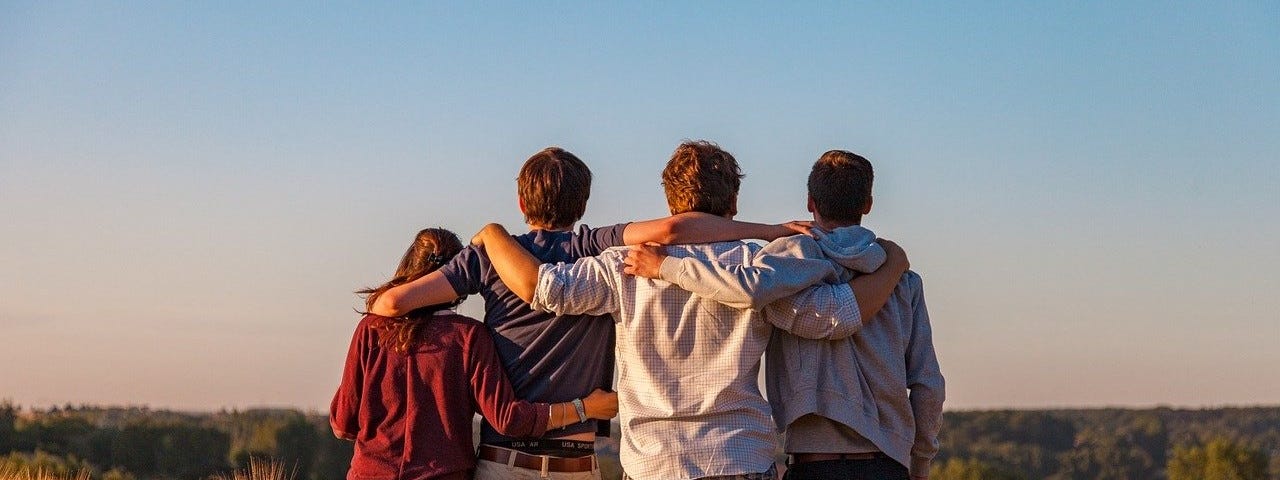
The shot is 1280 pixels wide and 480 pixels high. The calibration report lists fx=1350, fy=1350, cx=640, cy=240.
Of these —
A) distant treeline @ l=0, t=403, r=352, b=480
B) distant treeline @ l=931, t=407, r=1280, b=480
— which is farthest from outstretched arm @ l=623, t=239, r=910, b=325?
distant treeline @ l=931, t=407, r=1280, b=480

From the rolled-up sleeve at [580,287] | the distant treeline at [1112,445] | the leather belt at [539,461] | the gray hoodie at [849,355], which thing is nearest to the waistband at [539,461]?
the leather belt at [539,461]

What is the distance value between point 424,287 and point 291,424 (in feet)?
86.0

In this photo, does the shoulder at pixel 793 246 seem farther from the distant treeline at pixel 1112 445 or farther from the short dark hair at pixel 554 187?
the distant treeline at pixel 1112 445

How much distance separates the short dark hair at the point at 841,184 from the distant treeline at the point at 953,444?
10.5 meters

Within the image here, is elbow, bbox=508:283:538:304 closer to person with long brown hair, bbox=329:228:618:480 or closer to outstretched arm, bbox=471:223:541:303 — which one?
outstretched arm, bbox=471:223:541:303

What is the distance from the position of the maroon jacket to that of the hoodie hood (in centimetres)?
109

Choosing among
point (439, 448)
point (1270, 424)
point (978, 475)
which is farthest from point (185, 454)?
point (1270, 424)

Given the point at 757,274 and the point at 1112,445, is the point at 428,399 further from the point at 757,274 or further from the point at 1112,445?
the point at 1112,445

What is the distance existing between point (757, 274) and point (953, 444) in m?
48.2

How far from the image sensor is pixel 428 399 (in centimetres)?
468

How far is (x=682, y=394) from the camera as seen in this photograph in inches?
168

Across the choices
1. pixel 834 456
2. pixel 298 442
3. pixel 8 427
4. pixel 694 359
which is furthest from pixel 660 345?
pixel 298 442

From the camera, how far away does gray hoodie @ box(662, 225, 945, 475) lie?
4188 millimetres

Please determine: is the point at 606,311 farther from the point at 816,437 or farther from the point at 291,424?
the point at 291,424
